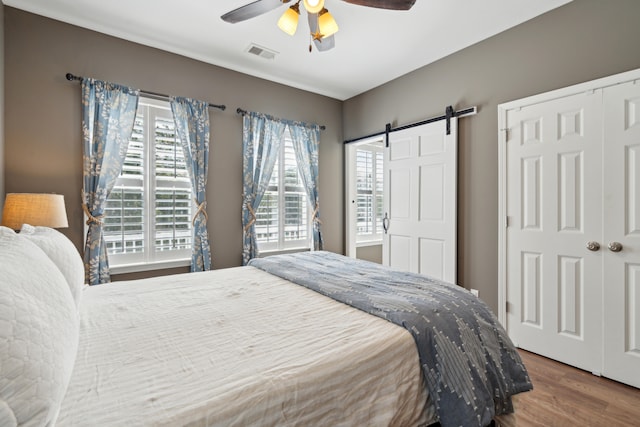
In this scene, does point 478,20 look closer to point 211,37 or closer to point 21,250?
point 211,37

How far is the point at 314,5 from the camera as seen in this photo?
1.94m

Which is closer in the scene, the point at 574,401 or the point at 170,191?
the point at 574,401

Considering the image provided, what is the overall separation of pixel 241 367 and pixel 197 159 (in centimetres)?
269

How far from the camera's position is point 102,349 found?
3.58 ft

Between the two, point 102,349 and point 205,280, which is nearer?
point 102,349

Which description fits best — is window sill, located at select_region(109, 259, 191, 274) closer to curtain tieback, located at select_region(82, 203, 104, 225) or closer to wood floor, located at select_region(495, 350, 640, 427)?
curtain tieback, located at select_region(82, 203, 104, 225)

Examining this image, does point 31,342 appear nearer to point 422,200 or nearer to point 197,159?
point 197,159

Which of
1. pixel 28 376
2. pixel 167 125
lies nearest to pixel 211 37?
pixel 167 125

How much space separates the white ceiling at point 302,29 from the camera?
2461mm

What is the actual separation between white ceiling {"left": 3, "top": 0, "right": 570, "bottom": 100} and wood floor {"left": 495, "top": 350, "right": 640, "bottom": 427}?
2.86 meters

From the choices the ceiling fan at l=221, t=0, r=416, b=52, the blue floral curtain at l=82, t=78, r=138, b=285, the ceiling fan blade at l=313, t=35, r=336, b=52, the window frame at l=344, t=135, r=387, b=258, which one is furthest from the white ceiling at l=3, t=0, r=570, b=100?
the window frame at l=344, t=135, r=387, b=258

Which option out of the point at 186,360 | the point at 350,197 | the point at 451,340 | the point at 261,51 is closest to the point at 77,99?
the point at 261,51

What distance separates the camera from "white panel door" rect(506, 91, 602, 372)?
2266 millimetres

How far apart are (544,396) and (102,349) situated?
2539mm
